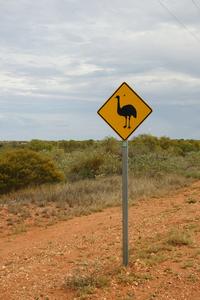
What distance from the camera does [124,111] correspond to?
27.0 feet

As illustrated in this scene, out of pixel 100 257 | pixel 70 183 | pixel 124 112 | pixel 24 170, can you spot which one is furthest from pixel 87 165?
pixel 124 112

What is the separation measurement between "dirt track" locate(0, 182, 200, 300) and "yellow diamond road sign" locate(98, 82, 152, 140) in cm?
240

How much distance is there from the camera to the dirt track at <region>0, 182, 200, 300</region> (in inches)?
313

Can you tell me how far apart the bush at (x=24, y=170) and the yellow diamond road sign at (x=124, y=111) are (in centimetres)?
1491

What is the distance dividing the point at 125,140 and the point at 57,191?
12156mm

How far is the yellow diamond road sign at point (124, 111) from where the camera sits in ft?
27.1

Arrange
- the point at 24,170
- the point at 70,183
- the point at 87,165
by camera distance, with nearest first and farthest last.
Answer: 1. the point at 24,170
2. the point at 70,183
3. the point at 87,165

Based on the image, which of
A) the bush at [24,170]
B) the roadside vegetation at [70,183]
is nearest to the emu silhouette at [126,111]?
the roadside vegetation at [70,183]

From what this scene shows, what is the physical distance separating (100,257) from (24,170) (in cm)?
1346

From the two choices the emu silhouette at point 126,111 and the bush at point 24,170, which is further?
the bush at point 24,170

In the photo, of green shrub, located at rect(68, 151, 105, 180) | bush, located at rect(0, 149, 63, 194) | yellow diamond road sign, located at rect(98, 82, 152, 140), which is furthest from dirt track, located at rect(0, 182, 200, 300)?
green shrub, located at rect(68, 151, 105, 180)

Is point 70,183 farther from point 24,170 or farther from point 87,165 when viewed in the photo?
point 87,165

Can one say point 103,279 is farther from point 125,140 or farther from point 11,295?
point 125,140

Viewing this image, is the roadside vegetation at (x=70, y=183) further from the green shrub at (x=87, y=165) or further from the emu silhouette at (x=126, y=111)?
the emu silhouette at (x=126, y=111)
